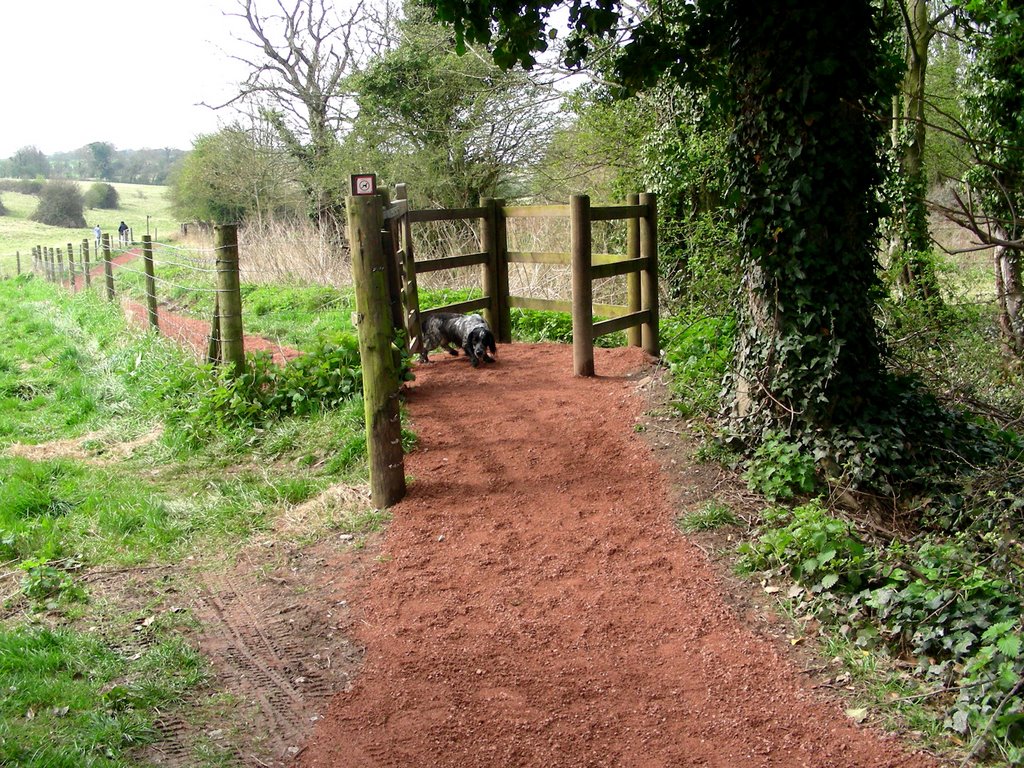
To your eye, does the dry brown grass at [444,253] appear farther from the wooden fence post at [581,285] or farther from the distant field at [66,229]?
the distant field at [66,229]

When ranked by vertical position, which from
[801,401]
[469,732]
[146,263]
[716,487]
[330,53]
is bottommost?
[469,732]

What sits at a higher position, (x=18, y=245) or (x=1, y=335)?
(x=18, y=245)

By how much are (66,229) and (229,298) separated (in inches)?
2001

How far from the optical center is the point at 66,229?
51281 mm

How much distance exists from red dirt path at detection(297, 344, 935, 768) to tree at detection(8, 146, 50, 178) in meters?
85.2

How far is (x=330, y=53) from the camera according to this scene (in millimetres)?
29625

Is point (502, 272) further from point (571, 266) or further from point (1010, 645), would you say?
point (1010, 645)

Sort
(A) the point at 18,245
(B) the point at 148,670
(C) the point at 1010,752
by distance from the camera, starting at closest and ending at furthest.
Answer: (C) the point at 1010,752 < (B) the point at 148,670 < (A) the point at 18,245

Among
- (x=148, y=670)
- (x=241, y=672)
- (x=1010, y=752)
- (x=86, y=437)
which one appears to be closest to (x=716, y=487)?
(x=1010, y=752)

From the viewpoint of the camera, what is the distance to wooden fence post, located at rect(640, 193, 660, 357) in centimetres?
868

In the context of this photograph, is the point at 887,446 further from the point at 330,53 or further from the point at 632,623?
the point at 330,53

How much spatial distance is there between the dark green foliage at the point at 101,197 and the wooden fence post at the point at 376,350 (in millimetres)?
64551

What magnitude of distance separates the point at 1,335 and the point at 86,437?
7880 mm

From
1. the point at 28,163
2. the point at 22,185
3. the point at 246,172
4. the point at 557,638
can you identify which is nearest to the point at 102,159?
the point at 28,163
